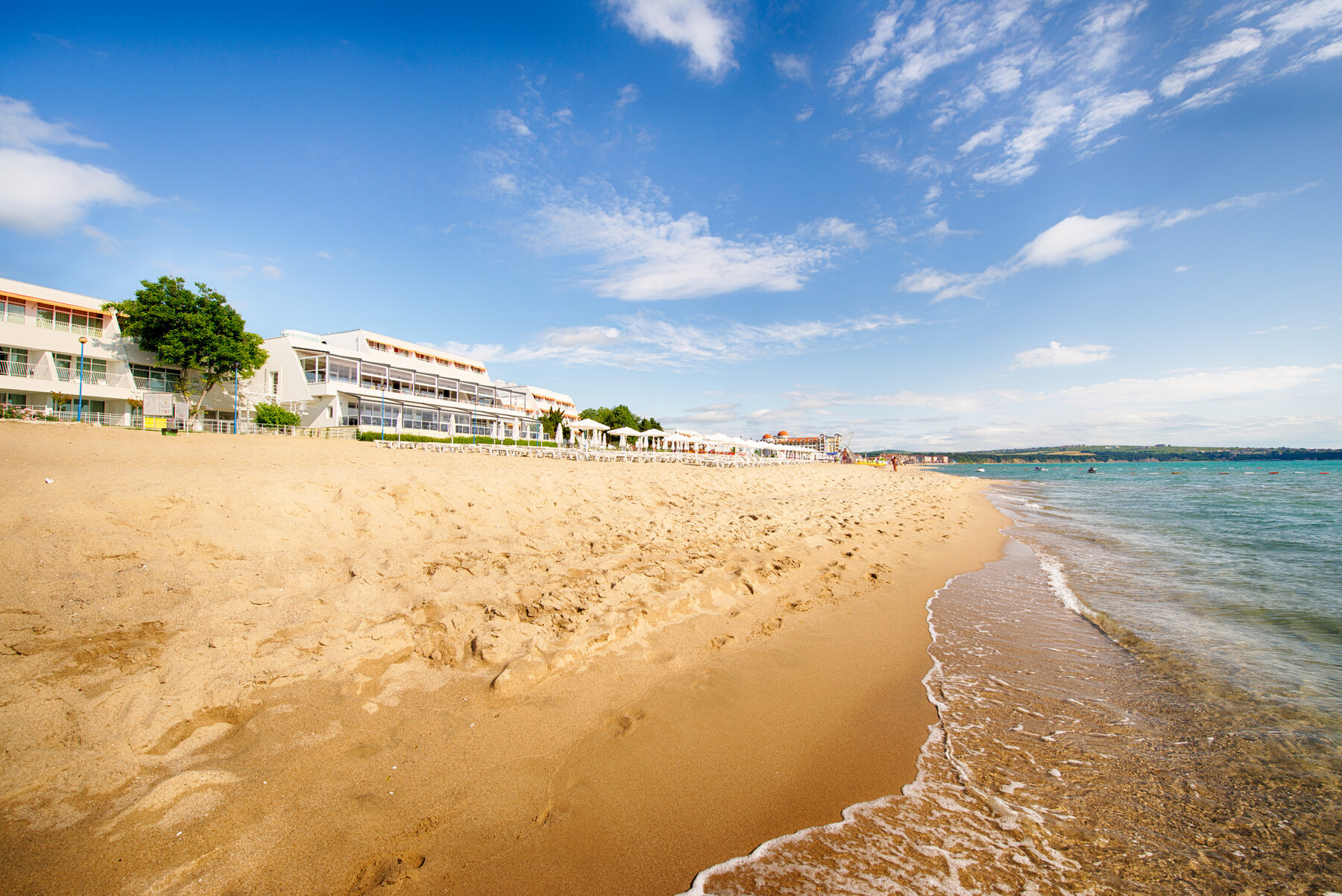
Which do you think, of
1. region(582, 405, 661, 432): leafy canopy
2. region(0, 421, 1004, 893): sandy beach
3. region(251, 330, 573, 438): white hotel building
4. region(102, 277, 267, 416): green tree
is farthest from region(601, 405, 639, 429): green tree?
region(0, 421, 1004, 893): sandy beach

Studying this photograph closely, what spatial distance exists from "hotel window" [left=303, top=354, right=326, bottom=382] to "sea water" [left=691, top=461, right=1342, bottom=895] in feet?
120

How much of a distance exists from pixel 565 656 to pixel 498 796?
1373 mm

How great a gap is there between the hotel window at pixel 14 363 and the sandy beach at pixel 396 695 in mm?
27907

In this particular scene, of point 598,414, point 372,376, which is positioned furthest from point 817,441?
point 372,376

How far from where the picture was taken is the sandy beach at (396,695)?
238 centimetres

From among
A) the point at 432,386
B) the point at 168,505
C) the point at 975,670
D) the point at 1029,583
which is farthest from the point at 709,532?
the point at 432,386

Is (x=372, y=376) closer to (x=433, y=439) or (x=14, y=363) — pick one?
(x=433, y=439)

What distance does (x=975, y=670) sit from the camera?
16.0ft

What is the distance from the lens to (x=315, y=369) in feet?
105

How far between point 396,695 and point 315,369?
35950 mm

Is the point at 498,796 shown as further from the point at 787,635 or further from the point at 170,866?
the point at 787,635

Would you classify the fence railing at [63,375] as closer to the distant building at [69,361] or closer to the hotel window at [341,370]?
the distant building at [69,361]

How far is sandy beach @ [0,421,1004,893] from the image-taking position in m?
2.38

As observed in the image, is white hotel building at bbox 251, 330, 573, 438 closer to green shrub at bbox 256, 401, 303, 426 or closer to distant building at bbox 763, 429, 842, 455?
green shrub at bbox 256, 401, 303, 426
